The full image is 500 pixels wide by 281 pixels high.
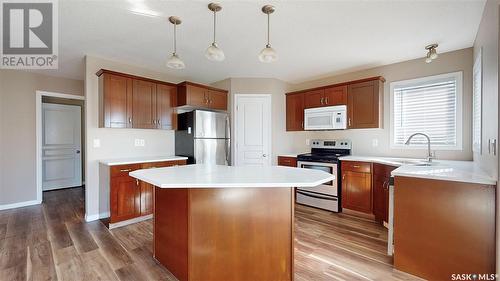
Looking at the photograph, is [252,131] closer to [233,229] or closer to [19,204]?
[233,229]

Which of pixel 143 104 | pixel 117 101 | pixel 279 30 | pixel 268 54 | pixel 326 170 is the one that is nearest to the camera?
pixel 268 54

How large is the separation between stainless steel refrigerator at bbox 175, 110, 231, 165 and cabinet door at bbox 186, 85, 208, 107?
0.22m

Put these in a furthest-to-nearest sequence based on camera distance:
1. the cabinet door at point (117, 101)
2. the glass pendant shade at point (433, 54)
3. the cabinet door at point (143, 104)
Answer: the cabinet door at point (143, 104)
the cabinet door at point (117, 101)
the glass pendant shade at point (433, 54)

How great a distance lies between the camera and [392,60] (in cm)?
338

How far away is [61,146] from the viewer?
197 inches

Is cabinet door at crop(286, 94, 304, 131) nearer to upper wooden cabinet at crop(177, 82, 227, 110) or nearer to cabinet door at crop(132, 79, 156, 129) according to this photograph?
upper wooden cabinet at crop(177, 82, 227, 110)

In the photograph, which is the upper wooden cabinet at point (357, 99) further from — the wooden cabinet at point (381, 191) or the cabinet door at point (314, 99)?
the wooden cabinet at point (381, 191)

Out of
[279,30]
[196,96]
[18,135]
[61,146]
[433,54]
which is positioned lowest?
[61,146]

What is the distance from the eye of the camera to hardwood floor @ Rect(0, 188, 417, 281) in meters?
1.92

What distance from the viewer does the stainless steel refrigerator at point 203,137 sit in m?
3.71

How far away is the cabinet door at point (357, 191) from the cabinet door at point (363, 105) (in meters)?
0.83

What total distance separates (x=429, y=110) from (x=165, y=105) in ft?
13.6

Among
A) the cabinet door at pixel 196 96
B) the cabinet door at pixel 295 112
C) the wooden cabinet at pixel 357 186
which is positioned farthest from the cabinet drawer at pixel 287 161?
the cabinet door at pixel 196 96

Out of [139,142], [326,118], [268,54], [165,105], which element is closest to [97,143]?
[139,142]
